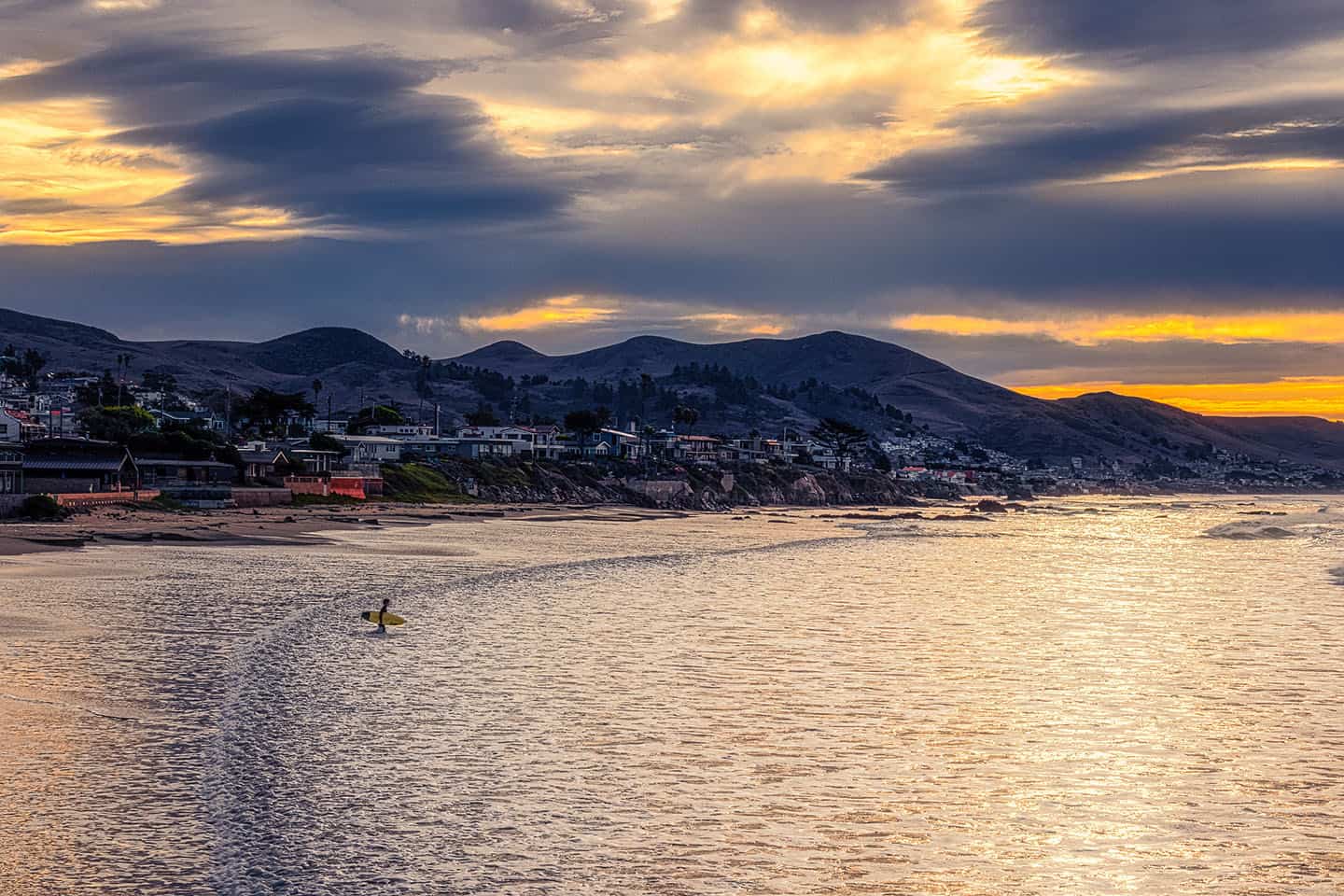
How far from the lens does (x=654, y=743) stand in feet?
67.7

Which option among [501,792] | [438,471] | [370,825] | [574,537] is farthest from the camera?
[438,471]

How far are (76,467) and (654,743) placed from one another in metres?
79.2

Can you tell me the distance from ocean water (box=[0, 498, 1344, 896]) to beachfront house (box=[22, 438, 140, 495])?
4651 cm

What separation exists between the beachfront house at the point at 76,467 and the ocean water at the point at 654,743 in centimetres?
4651

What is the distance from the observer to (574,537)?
84.4m

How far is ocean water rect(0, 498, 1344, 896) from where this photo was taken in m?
14.4

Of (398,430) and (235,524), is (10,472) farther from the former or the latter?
(398,430)

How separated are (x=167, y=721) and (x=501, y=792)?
6.96 m

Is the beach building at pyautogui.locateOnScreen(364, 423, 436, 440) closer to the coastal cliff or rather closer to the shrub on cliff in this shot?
the coastal cliff

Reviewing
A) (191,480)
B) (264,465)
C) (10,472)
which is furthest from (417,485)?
(10,472)

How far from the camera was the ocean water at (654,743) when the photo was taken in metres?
14.4

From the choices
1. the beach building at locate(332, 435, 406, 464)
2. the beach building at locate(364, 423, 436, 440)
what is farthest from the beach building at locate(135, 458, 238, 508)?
the beach building at locate(364, 423, 436, 440)

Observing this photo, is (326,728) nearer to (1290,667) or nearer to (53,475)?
(1290,667)

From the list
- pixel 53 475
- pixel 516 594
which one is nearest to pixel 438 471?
pixel 53 475
